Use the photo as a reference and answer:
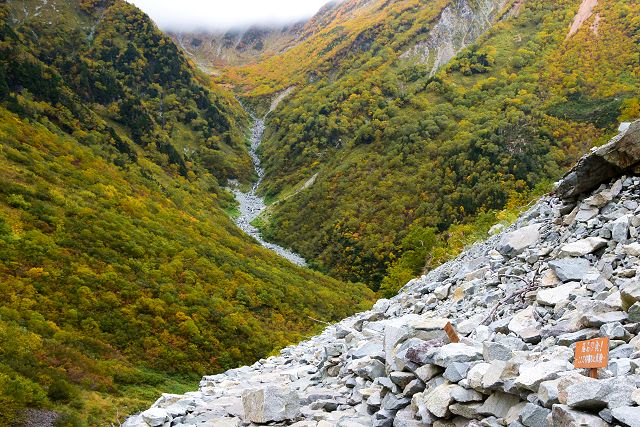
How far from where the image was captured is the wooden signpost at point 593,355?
533 cm

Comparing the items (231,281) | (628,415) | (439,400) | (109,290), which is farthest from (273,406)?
(231,281)

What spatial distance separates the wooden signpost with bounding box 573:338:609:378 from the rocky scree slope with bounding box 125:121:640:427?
0.42 feet

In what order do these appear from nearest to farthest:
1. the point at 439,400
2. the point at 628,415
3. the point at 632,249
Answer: the point at 628,415
the point at 439,400
the point at 632,249

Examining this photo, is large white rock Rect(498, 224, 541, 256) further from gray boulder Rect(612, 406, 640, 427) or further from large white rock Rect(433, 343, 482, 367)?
gray boulder Rect(612, 406, 640, 427)

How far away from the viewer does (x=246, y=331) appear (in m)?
44.5

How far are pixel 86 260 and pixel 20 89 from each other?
2982 inches

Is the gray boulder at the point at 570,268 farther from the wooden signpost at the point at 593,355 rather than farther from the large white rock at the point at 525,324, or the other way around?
the wooden signpost at the point at 593,355

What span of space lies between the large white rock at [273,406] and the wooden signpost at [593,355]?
5745mm

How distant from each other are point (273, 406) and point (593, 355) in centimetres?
633

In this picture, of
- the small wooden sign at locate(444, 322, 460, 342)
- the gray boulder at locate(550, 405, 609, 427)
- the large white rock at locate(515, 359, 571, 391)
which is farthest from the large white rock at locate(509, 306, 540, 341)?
the gray boulder at locate(550, 405, 609, 427)

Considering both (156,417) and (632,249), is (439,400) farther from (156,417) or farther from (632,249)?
(156,417)

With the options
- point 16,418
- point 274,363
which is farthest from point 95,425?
point 274,363

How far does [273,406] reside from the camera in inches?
377

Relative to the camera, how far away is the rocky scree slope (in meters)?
5.64
